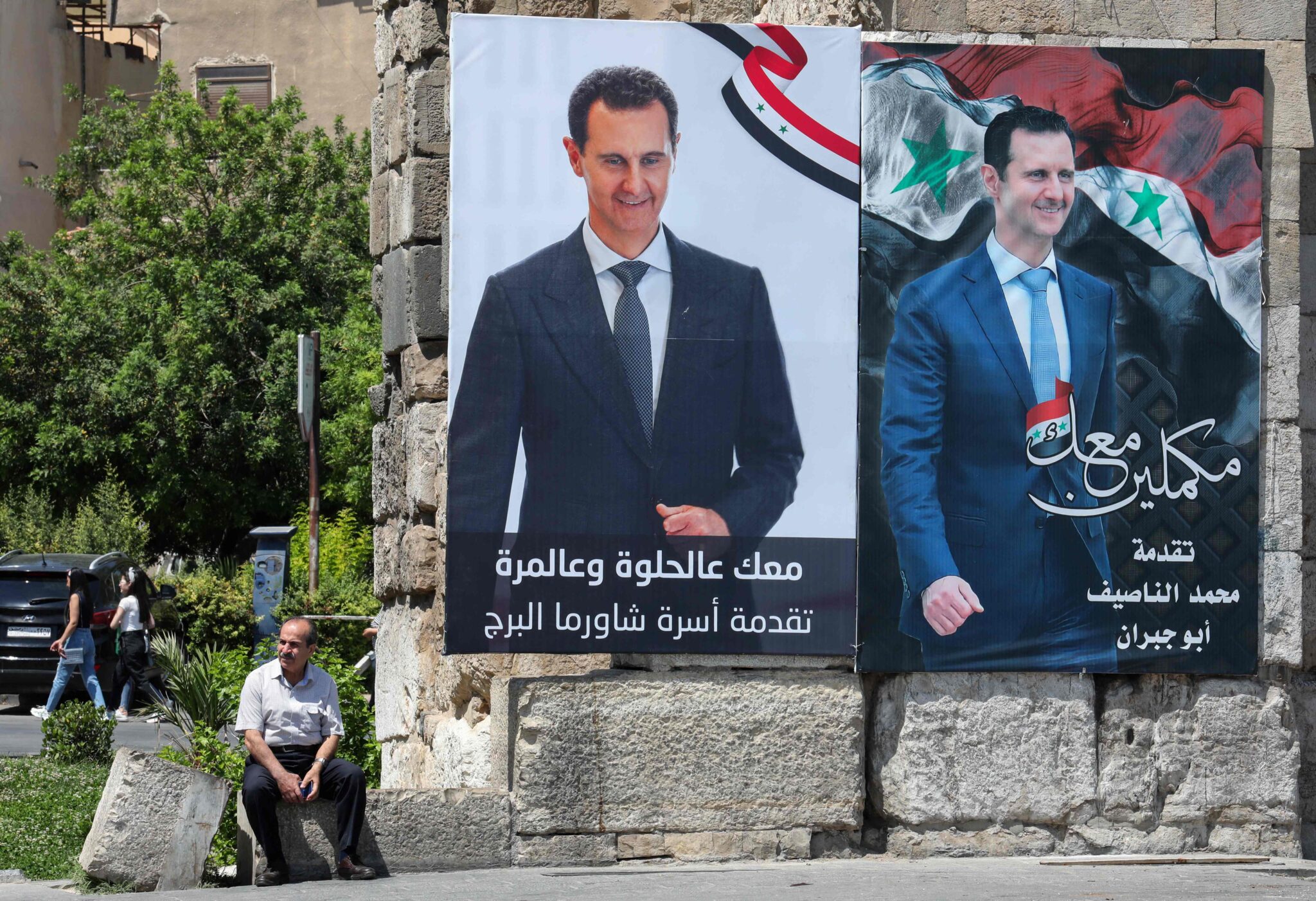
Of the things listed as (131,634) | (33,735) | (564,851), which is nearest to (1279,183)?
(564,851)

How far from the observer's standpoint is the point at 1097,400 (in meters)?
6.95

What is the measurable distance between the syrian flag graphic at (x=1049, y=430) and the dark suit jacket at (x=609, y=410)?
105 cm

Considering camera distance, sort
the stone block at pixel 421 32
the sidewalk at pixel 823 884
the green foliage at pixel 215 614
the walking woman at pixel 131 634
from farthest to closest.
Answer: the green foliage at pixel 215 614
the walking woman at pixel 131 634
the stone block at pixel 421 32
the sidewalk at pixel 823 884

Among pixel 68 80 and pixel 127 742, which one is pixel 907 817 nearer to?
pixel 127 742

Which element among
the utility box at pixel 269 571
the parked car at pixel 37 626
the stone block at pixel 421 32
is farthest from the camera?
the utility box at pixel 269 571

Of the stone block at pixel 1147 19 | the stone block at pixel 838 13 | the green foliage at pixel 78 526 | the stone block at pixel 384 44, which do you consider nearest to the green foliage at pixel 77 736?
the stone block at pixel 384 44

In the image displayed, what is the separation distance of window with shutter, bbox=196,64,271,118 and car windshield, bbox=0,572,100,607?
47.7 feet

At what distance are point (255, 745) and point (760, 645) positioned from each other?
2.16 metres

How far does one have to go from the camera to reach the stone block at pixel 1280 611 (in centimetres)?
703

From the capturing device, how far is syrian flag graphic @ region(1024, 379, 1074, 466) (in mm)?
6902

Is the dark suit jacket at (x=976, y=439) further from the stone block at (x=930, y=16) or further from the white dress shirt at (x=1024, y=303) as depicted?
the stone block at (x=930, y=16)

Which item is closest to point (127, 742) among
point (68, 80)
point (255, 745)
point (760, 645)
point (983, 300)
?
point (255, 745)

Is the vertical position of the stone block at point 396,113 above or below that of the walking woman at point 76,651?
above

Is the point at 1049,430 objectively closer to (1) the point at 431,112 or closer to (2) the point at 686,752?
(2) the point at 686,752
